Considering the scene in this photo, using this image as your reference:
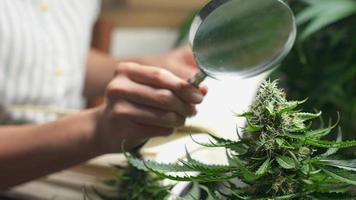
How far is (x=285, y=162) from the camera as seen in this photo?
1.03 feet

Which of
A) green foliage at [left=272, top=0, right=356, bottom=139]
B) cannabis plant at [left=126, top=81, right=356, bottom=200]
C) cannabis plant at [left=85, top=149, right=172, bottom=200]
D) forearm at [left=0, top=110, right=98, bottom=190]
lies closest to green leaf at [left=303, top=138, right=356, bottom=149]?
cannabis plant at [left=126, top=81, right=356, bottom=200]

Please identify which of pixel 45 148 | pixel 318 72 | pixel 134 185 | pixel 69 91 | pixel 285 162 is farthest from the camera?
pixel 69 91

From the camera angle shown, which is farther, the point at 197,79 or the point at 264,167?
the point at 197,79

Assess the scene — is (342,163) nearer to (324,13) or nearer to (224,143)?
(224,143)

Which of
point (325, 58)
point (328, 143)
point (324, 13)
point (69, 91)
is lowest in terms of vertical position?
point (69, 91)

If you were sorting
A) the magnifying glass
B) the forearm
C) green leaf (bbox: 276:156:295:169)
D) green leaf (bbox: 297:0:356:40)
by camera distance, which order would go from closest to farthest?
green leaf (bbox: 276:156:295:169) → the magnifying glass → the forearm → green leaf (bbox: 297:0:356:40)

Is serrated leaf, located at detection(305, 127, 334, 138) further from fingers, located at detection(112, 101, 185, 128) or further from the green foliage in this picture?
the green foliage

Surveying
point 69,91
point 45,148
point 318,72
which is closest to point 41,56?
point 69,91

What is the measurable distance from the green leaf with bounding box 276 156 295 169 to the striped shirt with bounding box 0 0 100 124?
47 centimetres

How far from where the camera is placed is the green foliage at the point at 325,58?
80cm

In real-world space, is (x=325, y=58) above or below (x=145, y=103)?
below

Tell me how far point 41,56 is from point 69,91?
138 mm

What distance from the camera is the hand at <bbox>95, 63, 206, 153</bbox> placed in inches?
18.6

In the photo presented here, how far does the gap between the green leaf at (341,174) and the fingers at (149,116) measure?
7.4 inches
